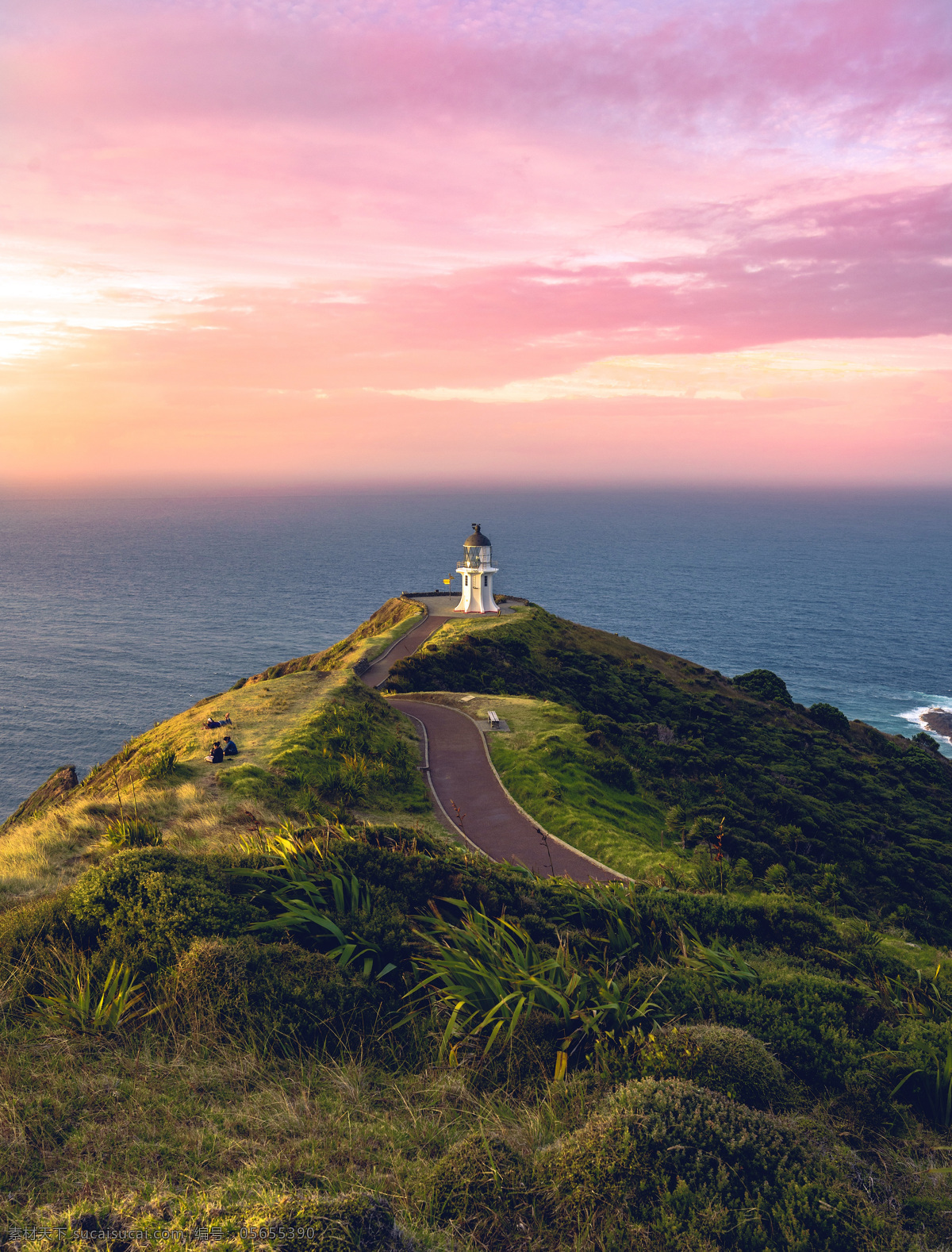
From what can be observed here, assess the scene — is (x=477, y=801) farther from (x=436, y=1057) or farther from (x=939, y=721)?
(x=939, y=721)

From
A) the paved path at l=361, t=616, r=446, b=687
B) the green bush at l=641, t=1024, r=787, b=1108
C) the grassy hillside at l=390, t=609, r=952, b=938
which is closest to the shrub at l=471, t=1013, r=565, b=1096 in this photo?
the green bush at l=641, t=1024, r=787, b=1108

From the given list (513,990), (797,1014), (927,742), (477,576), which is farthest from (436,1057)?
(927,742)

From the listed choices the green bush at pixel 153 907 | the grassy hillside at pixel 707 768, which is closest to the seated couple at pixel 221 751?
the grassy hillside at pixel 707 768

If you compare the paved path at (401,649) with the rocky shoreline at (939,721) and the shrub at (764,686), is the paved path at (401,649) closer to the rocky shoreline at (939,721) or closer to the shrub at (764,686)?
the shrub at (764,686)

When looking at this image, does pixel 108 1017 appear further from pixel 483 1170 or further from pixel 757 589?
pixel 757 589

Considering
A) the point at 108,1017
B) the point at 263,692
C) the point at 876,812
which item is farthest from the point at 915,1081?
the point at 876,812

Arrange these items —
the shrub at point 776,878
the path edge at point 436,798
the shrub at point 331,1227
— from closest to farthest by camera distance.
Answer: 1. the shrub at point 331,1227
2. the path edge at point 436,798
3. the shrub at point 776,878
